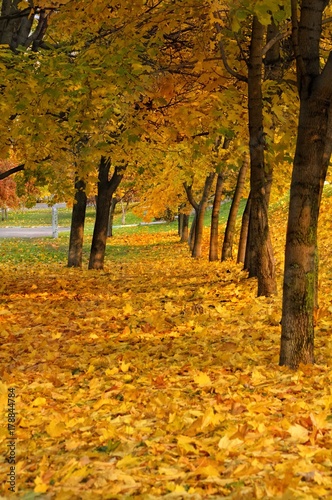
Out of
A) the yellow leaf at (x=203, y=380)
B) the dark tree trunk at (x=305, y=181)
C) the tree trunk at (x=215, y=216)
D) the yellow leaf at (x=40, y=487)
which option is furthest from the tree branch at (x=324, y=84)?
the tree trunk at (x=215, y=216)

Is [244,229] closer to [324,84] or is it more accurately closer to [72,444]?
[324,84]

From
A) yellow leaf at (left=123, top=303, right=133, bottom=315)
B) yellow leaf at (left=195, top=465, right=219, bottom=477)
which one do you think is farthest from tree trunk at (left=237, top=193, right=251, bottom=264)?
yellow leaf at (left=195, top=465, right=219, bottom=477)

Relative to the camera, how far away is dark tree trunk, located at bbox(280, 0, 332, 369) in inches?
221

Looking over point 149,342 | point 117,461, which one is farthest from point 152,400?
point 149,342

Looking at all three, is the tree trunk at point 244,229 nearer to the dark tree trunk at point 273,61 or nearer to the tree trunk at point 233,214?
the tree trunk at point 233,214

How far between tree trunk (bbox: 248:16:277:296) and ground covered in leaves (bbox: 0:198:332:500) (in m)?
0.56

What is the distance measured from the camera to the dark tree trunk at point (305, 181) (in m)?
5.60

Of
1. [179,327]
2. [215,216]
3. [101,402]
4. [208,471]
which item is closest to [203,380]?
[101,402]

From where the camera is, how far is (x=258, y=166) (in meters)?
9.23

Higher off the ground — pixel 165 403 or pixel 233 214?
pixel 233 214

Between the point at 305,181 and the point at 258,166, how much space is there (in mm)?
3596

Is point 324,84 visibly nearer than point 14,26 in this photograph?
Yes

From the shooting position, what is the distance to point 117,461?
3.88m

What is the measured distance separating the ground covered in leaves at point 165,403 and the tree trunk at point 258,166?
1.83 feet
